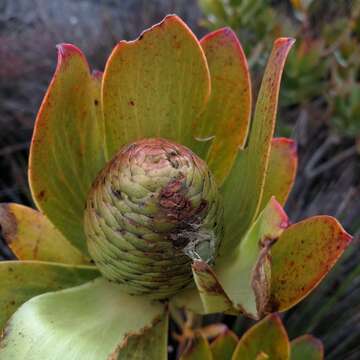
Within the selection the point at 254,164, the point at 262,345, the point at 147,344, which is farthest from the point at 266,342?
the point at 254,164

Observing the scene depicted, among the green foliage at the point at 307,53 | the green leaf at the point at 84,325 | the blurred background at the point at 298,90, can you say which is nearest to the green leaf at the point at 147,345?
the green leaf at the point at 84,325

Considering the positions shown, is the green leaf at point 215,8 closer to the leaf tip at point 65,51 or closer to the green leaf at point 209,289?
the leaf tip at point 65,51

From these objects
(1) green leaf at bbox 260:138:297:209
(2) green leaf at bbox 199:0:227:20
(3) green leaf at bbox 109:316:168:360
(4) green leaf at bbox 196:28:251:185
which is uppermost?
(2) green leaf at bbox 199:0:227:20

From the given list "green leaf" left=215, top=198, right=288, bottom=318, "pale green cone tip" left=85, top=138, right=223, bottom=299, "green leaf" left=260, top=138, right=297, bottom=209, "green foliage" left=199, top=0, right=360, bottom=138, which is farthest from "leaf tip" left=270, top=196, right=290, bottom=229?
"green foliage" left=199, top=0, right=360, bottom=138

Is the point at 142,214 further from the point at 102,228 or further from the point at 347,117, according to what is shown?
the point at 347,117

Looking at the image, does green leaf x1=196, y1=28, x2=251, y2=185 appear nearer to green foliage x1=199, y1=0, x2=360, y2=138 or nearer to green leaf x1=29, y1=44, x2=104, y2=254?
green leaf x1=29, y1=44, x2=104, y2=254
